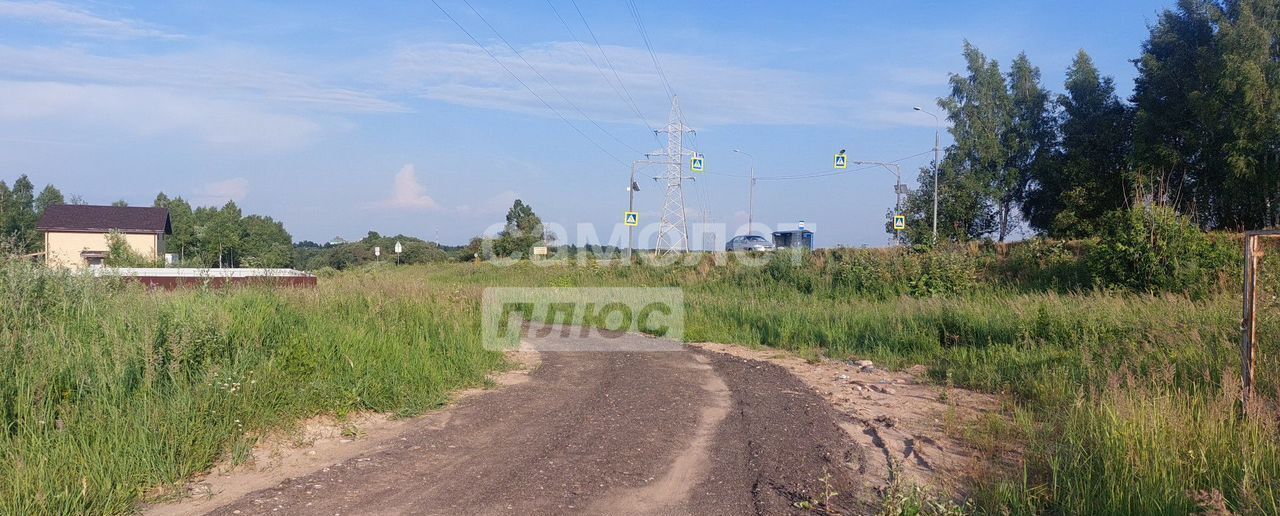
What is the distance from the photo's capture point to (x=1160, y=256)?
17953 millimetres

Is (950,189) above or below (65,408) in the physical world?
above

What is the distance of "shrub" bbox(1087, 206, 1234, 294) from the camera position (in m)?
17.6

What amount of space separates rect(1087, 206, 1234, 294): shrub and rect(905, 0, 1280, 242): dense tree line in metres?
0.71

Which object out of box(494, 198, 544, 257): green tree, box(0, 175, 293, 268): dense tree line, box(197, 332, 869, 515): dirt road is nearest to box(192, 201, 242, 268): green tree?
box(0, 175, 293, 268): dense tree line

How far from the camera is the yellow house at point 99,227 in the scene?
29.5 metres

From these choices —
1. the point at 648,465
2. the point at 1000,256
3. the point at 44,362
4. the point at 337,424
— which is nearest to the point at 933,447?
the point at 648,465

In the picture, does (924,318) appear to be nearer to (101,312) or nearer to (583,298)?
(583,298)

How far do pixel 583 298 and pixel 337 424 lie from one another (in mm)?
14718

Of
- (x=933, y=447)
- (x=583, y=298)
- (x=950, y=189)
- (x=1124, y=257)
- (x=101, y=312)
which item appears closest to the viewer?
(x=933, y=447)

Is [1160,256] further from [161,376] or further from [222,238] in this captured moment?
[222,238]

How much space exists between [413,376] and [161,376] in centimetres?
281

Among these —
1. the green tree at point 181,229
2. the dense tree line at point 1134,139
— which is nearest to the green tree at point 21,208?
the green tree at point 181,229

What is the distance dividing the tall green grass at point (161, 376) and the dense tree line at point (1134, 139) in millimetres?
17835

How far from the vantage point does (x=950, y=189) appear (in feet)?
154
